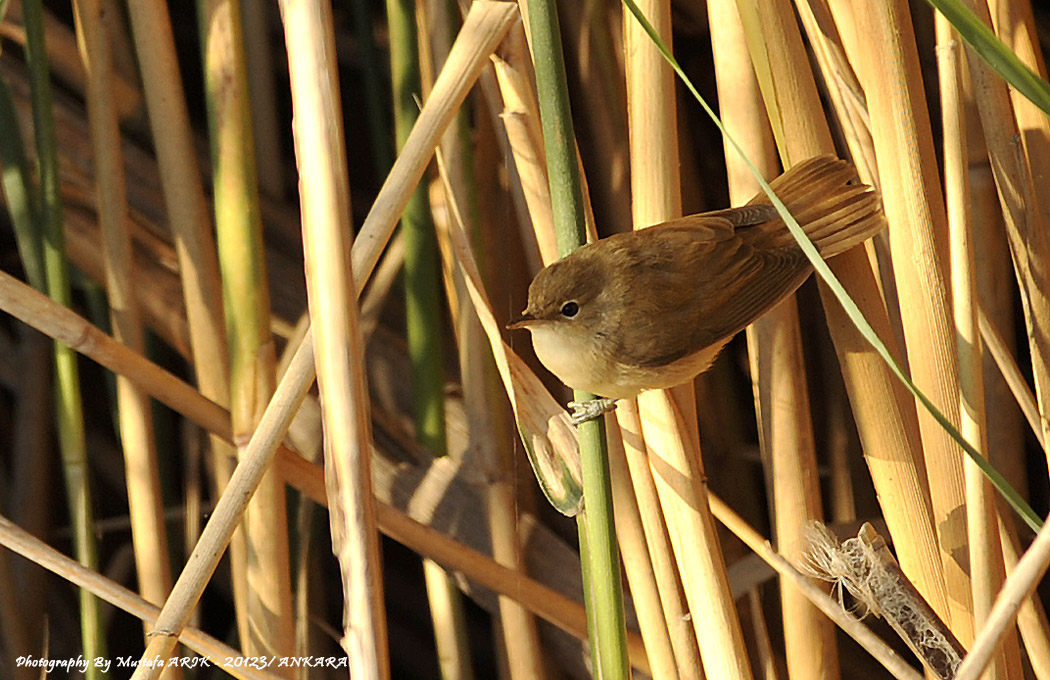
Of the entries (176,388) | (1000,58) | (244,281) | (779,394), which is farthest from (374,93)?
(1000,58)

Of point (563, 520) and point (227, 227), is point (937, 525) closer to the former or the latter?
point (563, 520)

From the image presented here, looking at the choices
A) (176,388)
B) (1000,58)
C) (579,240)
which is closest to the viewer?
(1000,58)

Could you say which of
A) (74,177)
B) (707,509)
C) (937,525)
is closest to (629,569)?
(707,509)

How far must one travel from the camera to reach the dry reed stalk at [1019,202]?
3.26ft

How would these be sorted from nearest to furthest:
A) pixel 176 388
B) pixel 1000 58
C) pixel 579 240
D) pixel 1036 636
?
pixel 1000 58 → pixel 579 240 → pixel 1036 636 → pixel 176 388

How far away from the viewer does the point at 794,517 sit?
102 cm

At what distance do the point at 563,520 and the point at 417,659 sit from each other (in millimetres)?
361

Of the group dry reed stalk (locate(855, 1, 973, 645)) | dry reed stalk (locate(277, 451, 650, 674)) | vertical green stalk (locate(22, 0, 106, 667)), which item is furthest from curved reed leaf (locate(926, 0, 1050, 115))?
vertical green stalk (locate(22, 0, 106, 667))

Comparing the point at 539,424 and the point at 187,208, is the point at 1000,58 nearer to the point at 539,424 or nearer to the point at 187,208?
the point at 539,424

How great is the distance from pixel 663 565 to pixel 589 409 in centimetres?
22

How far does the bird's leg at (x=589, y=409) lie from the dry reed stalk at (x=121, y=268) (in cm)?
57

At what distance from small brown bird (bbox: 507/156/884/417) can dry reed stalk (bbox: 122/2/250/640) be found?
0.43 m

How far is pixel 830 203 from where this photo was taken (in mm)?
955

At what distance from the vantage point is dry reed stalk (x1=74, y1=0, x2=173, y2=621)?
1.16 m
